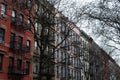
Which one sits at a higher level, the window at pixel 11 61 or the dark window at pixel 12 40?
the dark window at pixel 12 40

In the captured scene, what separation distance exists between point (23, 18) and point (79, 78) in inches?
1446

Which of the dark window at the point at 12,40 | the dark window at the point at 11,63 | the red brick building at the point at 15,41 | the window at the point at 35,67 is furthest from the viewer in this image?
the window at the point at 35,67

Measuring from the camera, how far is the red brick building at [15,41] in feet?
136

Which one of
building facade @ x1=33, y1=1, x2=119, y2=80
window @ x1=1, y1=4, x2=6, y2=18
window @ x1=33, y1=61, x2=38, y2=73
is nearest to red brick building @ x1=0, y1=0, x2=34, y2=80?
window @ x1=1, y1=4, x2=6, y2=18

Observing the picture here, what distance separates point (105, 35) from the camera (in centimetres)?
3253

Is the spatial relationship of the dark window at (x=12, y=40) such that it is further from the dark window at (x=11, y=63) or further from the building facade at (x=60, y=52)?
the building facade at (x=60, y=52)

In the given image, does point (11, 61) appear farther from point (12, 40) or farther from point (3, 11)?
→ point (3, 11)

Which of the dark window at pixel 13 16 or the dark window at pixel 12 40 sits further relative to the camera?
the dark window at pixel 13 16

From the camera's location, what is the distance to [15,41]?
145ft

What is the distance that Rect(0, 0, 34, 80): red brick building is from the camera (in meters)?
41.4

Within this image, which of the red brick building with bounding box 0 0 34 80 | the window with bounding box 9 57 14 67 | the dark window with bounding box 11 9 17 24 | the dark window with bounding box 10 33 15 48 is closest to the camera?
A: the red brick building with bounding box 0 0 34 80

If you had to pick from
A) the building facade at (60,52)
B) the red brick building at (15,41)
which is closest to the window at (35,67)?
the building facade at (60,52)

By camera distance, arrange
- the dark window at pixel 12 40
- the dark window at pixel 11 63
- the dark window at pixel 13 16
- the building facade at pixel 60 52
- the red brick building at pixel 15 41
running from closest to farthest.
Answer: the red brick building at pixel 15 41
the building facade at pixel 60 52
the dark window at pixel 11 63
the dark window at pixel 12 40
the dark window at pixel 13 16

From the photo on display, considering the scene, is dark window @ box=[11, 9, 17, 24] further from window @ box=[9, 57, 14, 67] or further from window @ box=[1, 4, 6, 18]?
window @ box=[9, 57, 14, 67]
